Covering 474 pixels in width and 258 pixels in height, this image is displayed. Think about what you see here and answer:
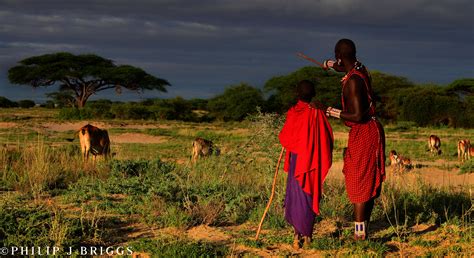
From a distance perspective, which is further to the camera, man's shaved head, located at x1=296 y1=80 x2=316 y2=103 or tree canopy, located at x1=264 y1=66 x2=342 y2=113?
tree canopy, located at x1=264 y1=66 x2=342 y2=113

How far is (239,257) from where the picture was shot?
532cm

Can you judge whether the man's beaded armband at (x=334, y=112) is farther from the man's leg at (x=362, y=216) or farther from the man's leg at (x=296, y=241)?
the man's leg at (x=296, y=241)

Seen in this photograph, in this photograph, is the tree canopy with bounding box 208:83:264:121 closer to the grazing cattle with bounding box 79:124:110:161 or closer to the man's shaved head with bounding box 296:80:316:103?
the grazing cattle with bounding box 79:124:110:161

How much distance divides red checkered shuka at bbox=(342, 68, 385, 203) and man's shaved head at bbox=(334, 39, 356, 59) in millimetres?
202

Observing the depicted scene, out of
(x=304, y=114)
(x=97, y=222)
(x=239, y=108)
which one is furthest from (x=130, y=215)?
(x=239, y=108)

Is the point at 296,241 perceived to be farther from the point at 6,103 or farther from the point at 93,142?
the point at 6,103

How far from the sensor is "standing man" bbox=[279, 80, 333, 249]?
5.50 metres

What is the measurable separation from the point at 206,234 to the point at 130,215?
103cm

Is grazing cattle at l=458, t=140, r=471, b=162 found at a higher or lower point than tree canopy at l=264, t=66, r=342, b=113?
lower

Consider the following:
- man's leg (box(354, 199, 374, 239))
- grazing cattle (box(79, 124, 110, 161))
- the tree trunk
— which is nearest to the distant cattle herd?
grazing cattle (box(79, 124, 110, 161))

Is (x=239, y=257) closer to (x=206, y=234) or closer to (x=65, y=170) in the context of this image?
(x=206, y=234)

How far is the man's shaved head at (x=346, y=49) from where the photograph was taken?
17.8ft

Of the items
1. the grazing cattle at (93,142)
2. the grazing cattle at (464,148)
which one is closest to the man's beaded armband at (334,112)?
the grazing cattle at (93,142)

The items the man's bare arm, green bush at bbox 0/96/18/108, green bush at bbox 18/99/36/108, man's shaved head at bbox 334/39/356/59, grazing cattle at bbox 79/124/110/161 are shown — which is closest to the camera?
the man's bare arm
